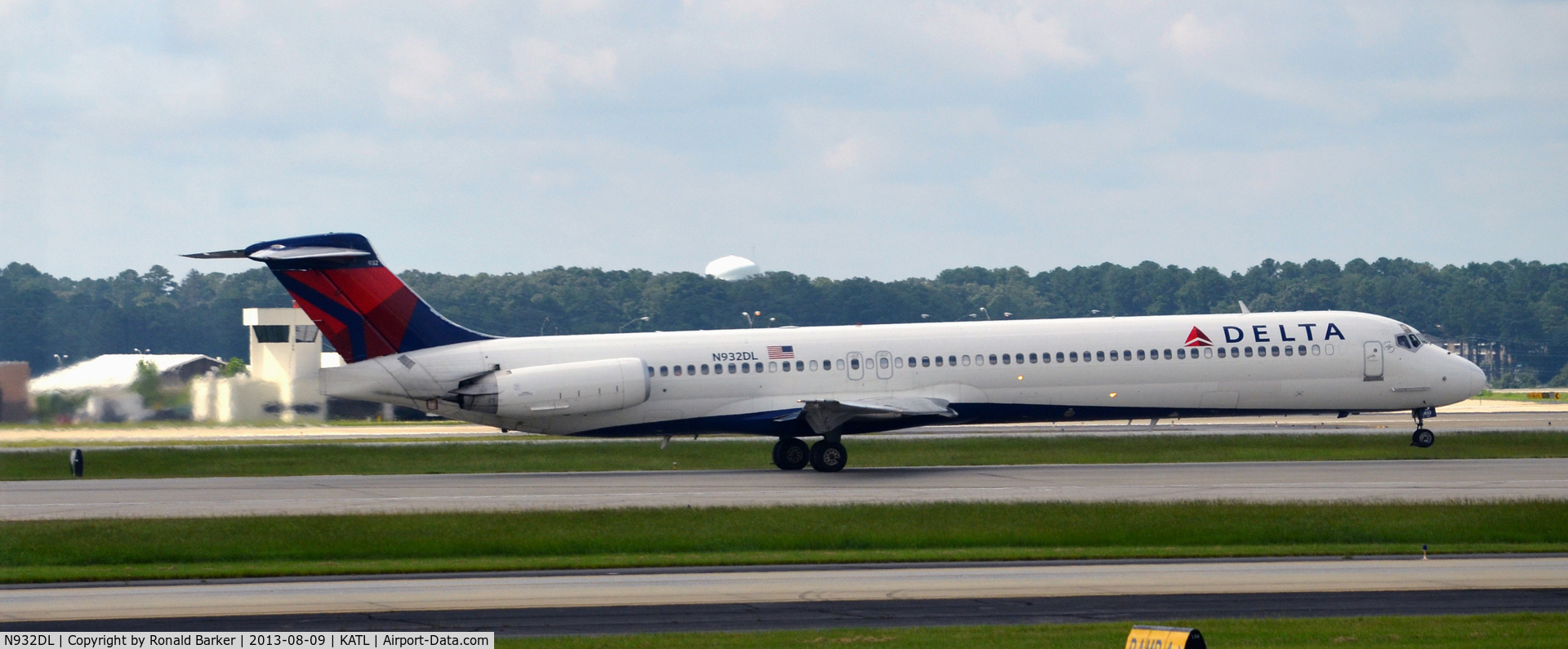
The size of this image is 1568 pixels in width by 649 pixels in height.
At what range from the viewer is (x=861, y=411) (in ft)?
105

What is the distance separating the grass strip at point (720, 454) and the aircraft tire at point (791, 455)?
1446mm

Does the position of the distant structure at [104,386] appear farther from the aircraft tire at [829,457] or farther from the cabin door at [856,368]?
the cabin door at [856,368]

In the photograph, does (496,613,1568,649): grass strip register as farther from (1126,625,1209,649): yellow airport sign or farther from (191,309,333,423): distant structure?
(191,309,333,423): distant structure

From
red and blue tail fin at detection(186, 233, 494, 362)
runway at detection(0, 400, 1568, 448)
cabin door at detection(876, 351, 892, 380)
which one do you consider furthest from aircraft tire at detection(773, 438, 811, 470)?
runway at detection(0, 400, 1568, 448)

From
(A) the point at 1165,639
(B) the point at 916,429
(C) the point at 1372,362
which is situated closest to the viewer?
(A) the point at 1165,639

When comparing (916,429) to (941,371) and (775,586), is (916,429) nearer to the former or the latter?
(941,371)

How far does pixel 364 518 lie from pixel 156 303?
59.2 m

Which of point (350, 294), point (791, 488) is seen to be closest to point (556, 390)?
point (350, 294)

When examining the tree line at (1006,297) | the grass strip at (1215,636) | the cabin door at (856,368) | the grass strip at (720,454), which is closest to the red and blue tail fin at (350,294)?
the grass strip at (720,454)

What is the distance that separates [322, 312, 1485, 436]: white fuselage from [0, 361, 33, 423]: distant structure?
292 inches

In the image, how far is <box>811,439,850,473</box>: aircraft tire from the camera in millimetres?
32938

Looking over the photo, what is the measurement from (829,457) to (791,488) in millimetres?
3918

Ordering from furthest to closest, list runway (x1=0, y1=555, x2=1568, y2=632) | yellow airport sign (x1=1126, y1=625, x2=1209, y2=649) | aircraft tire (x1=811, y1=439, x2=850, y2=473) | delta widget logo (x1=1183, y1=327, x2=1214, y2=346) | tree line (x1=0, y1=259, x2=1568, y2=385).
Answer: tree line (x1=0, y1=259, x2=1568, y2=385)
delta widget logo (x1=1183, y1=327, x2=1214, y2=346)
aircraft tire (x1=811, y1=439, x2=850, y2=473)
runway (x1=0, y1=555, x2=1568, y2=632)
yellow airport sign (x1=1126, y1=625, x2=1209, y2=649)

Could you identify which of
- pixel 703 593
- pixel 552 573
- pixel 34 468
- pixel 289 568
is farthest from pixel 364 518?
pixel 34 468
